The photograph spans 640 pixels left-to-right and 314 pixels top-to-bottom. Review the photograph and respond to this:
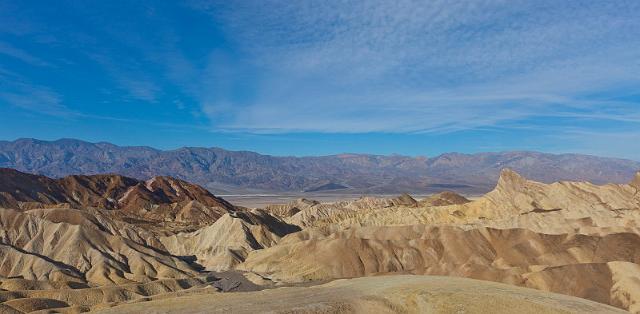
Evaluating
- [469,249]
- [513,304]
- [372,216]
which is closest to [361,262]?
[469,249]

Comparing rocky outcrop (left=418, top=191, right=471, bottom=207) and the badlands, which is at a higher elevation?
rocky outcrop (left=418, top=191, right=471, bottom=207)

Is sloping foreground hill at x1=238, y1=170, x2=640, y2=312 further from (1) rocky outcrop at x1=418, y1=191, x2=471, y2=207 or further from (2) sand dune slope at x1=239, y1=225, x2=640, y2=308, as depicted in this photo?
(1) rocky outcrop at x1=418, y1=191, x2=471, y2=207

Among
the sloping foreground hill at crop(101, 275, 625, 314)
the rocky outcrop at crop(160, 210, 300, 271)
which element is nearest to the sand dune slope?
the rocky outcrop at crop(160, 210, 300, 271)

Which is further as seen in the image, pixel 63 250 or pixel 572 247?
pixel 63 250

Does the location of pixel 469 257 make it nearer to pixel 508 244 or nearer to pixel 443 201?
pixel 508 244

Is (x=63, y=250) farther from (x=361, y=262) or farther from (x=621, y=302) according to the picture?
(x=621, y=302)

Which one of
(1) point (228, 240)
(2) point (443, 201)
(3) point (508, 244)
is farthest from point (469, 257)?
(2) point (443, 201)
